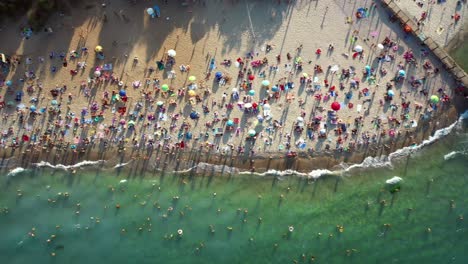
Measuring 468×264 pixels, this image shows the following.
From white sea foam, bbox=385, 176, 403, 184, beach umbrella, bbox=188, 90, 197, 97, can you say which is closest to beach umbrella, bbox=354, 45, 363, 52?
white sea foam, bbox=385, 176, 403, 184

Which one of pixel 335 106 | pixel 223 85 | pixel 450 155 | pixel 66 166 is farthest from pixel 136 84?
pixel 450 155

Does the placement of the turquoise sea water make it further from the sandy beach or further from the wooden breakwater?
the wooden breakwater

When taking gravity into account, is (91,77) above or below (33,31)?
below

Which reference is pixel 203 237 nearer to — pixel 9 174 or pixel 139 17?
pixel 9 174

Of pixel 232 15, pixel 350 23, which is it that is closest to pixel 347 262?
pixel 350 23

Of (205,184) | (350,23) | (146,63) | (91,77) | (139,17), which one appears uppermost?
(350,23)

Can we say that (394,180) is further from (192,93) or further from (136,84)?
(136,84)

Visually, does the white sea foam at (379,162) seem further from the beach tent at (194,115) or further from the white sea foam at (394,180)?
the beach tent at (194,115)
